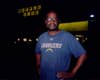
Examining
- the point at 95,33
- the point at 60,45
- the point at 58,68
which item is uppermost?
the point at 60,45

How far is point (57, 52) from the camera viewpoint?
166 inches

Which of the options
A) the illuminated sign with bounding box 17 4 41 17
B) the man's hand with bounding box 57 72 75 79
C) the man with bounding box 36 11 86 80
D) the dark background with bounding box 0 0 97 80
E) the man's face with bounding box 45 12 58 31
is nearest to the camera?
the man's hand with bounding box 57 72 75 79

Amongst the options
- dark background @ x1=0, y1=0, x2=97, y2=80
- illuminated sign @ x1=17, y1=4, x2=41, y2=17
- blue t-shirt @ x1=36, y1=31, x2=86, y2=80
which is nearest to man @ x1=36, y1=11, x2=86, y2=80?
blue t-shirt @ x1=36, y1=31, x2=86, y2=80

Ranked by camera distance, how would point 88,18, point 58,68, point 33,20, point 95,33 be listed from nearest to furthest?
point 58,68, point 95,33, point 88,18, point 33,20

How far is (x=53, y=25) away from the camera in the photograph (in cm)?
431

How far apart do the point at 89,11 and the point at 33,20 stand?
12.0 m

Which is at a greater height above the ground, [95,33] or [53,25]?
[53,25]

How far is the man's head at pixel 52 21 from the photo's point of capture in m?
Answer: 4.31

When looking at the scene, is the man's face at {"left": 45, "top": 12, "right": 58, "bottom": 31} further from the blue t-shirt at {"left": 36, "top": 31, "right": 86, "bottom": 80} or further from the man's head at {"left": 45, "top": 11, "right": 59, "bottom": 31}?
the blue t-shirt at {"left": 36, "top": 31, "right": 86, "bottom": 80}

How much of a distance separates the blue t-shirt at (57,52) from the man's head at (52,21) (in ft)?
0.33

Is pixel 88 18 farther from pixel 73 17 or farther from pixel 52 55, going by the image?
pixel 52 55

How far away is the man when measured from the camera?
A: 419 centimetres

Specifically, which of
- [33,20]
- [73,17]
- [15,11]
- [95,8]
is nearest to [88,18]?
[95,8]

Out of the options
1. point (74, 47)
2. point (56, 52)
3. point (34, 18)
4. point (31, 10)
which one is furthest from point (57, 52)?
point (34, 18)
